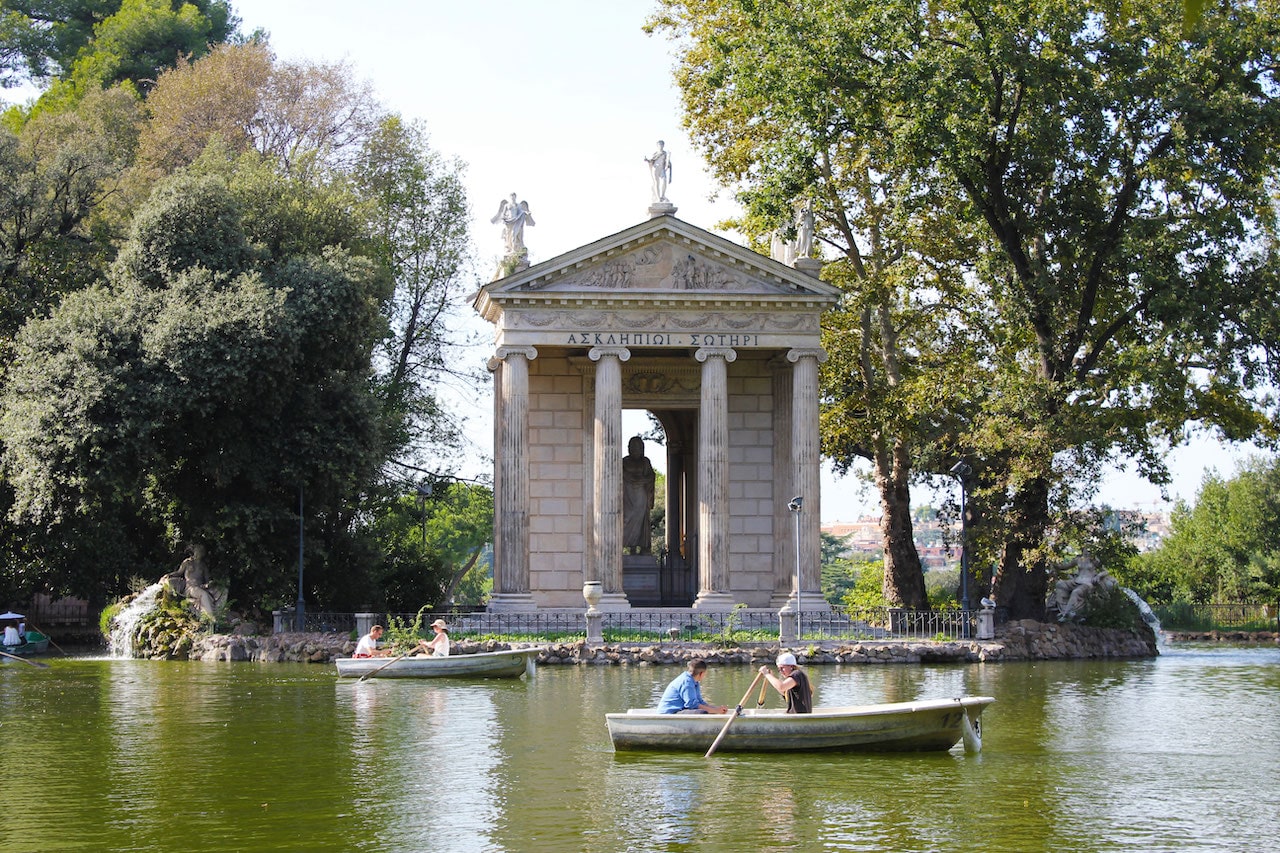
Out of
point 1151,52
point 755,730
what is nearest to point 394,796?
point 755,730

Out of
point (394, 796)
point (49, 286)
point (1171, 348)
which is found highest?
point (49, 286)

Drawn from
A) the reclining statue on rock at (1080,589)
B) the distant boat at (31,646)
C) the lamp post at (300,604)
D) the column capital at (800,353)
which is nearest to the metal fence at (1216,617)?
the reclining statue on rock at (1080,589)

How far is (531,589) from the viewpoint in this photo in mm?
43969

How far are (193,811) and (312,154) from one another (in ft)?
126

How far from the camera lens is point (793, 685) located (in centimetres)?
1984

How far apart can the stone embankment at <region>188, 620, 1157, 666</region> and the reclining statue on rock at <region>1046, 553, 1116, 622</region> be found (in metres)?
2.70

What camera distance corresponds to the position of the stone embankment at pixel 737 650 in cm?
3497

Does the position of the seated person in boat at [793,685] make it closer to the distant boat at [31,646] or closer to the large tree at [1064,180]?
the large tree at [1064,180]

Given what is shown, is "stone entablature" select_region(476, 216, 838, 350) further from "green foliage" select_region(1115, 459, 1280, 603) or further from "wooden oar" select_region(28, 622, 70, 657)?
"green foliage" select_region(1115, 459, 1280, 603)

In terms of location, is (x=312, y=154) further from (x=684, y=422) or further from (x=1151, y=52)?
(x=1151, y=52)

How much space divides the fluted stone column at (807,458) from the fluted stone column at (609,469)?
4.94 meters

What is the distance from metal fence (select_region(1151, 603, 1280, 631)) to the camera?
55.7 metres

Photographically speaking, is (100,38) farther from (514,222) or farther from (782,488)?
→ (782,488)

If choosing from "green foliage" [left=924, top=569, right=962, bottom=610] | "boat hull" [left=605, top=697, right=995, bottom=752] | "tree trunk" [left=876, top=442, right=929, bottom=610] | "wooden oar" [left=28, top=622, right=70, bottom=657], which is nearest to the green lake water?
"boat hull" [left=605, top=697, right=995, bottom=752]
